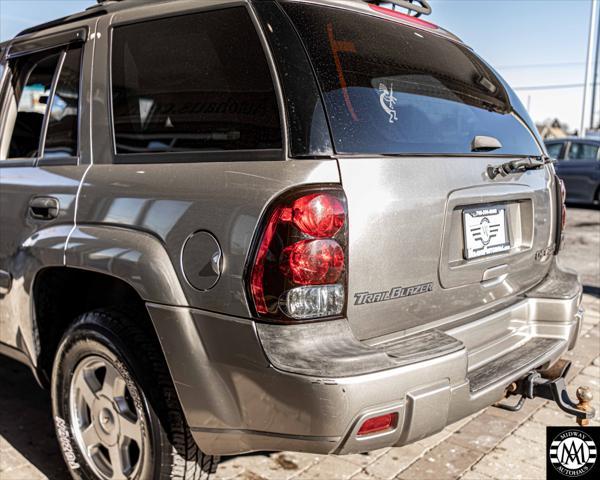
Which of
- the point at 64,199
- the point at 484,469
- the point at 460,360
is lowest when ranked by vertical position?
the point at 484,469

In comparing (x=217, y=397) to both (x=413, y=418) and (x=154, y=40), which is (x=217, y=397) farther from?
(x=154, y=40)

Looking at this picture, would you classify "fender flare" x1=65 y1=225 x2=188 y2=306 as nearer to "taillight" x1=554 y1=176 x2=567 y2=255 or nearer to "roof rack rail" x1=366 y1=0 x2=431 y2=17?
"roof rack rail" x1=366 y1=0 x2=431 y2=17

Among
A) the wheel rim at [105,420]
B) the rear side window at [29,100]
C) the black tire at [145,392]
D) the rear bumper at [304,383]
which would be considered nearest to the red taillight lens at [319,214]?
the rear bumper at [304,383]

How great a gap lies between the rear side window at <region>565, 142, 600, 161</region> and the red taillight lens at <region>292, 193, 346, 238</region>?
13.0 metres

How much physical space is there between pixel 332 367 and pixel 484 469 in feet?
4.58

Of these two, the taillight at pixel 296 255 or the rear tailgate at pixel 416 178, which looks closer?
the taillight at pixel 296 255

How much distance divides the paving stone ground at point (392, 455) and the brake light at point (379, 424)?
95cm

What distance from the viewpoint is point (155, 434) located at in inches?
86.7

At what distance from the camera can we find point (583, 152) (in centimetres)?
1359

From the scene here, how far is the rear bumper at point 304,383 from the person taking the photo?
1835 mm

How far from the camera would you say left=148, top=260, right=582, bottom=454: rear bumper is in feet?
6.02

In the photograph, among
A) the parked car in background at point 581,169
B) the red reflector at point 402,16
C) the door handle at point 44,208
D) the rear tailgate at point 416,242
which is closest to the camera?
the rear tailgate at point 416,242

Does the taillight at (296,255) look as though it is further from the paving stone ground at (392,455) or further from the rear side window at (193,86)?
the paving stone ground at (392,455)

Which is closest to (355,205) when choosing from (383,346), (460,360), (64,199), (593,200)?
(383,346)
